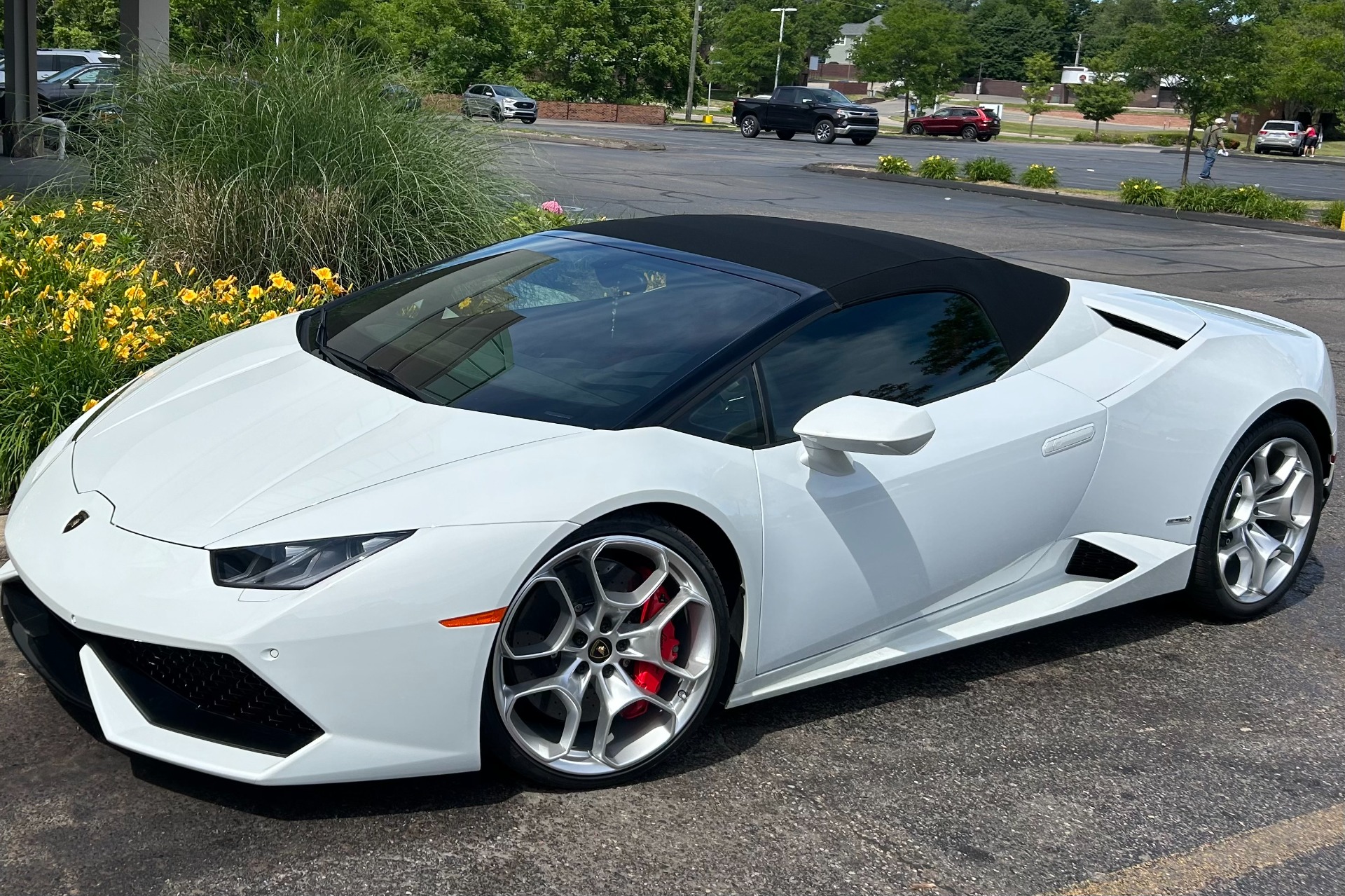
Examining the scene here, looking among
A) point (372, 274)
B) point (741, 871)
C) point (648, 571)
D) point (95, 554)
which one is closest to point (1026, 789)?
point (741, 871)

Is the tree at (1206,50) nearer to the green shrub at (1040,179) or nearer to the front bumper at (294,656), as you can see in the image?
the green shrub at (1040,179)

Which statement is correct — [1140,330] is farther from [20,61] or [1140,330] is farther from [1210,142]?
[1210,142]

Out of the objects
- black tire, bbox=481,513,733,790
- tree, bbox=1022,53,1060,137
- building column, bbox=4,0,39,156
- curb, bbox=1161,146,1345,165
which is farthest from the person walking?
tree, bbox=1022,53,1060,137

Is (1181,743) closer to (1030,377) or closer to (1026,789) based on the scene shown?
(1026,789)

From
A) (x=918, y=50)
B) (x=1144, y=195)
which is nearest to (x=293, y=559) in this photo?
(x=1144, y=195)

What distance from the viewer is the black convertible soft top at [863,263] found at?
12.6 ft

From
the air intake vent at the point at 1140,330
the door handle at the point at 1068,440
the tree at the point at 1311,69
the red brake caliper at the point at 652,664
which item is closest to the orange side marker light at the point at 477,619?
the red brake caliper at the point at 652,664

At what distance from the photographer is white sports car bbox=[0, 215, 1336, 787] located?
9.32 feet

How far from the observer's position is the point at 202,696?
2850 millimetres

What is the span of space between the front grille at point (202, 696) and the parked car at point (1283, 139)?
196 feet

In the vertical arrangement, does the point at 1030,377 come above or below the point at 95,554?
above

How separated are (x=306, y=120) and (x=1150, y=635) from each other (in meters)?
5.10

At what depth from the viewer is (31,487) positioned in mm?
3510

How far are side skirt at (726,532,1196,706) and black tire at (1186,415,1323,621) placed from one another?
0.31 ft
